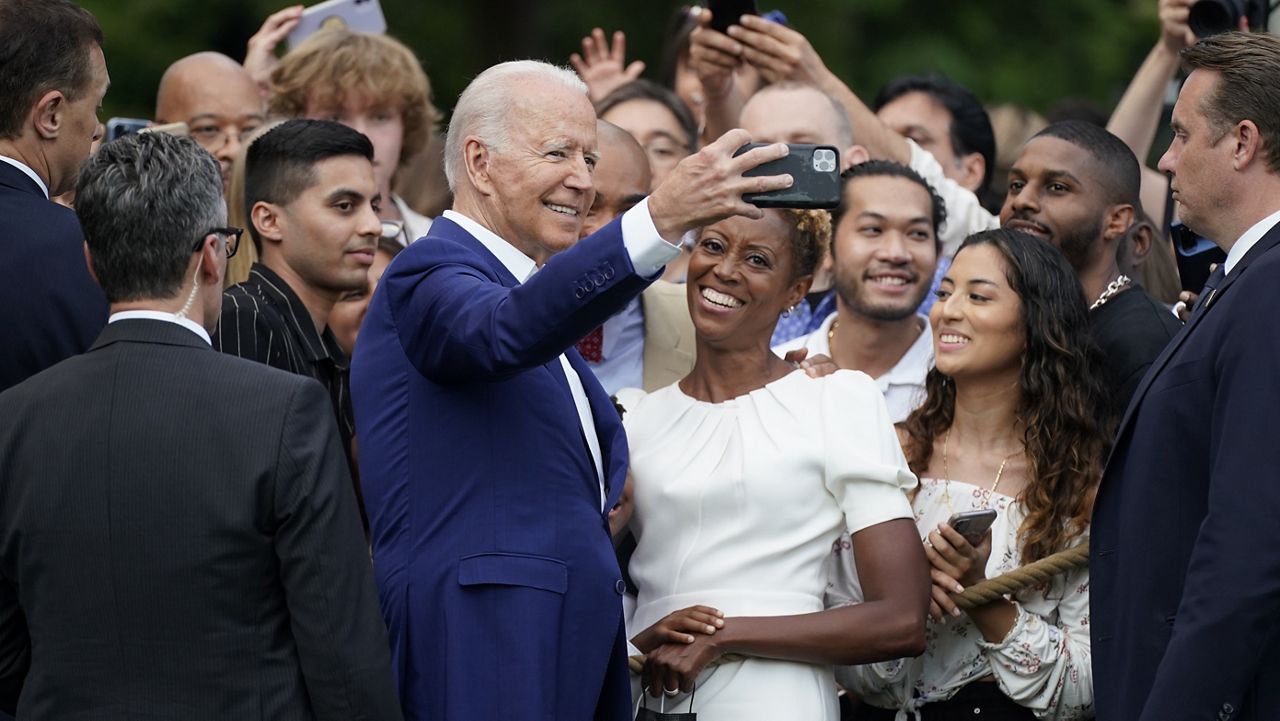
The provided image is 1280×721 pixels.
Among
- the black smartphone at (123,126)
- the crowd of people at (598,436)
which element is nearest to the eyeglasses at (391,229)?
the crowd of people at (598,436)

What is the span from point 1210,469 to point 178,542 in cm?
203

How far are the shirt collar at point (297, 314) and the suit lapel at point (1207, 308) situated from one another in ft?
7.27

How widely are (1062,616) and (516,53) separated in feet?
32.9

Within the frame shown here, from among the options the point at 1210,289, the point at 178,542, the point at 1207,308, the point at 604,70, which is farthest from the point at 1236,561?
the point at 604,70

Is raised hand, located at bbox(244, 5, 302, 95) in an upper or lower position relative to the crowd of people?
upper

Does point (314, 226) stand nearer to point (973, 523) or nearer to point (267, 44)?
point (973, 523)

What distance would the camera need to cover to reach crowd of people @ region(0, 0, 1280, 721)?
310cm

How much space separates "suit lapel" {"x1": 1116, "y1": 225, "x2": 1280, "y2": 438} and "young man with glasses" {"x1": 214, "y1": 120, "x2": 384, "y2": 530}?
2.21m

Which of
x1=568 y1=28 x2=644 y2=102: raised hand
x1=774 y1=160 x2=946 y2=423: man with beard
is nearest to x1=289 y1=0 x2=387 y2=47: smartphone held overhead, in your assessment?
x1=568 y1=28 x2=644 y2=102: raised hand

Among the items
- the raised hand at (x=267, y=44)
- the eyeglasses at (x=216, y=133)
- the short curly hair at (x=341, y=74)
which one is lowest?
the eyeglasses at (x=216, y=133)

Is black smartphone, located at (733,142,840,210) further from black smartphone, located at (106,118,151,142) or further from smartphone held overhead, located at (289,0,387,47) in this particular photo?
smartphone held overhead, located at (289,0,387,47)

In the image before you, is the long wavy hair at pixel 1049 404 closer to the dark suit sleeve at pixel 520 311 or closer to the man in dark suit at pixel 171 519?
the dark suit sleeve at pixel 520 311

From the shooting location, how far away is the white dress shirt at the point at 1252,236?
11.9 feet

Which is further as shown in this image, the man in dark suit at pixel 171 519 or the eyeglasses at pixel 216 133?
the eyeglasses at pixel 216 133
